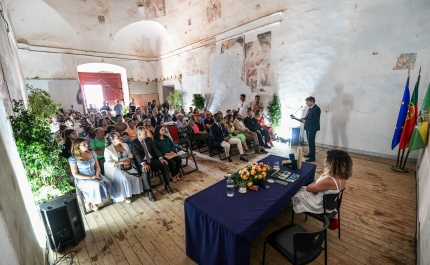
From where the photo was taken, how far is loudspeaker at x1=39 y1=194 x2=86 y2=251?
2459 millimetres

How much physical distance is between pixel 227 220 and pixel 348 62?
6069 mm

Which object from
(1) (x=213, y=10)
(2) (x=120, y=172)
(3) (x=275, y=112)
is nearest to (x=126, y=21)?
(1) (x=213, y=10)

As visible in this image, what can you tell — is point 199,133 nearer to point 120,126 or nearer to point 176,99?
point 120,126

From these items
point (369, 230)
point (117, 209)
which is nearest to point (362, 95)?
point (369, 230)

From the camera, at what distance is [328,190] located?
7.35 ft

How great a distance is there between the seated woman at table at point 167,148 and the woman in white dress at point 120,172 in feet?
2.37

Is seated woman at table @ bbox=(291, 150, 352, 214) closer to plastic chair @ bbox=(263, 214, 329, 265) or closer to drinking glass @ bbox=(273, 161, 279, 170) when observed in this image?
plastic chair @ bbox=(263, 214, 329, 265)

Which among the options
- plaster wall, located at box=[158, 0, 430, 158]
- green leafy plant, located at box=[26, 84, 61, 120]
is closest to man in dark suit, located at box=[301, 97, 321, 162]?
plaster wall, located at box=[158, 0, 430, 158]

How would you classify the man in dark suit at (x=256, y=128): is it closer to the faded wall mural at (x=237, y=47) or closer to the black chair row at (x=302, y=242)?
the faded wall mural at (x=237, y=47)

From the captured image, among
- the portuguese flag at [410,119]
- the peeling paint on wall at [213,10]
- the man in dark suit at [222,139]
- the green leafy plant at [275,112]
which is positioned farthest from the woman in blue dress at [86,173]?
the peeling paint on wall at [213,10]

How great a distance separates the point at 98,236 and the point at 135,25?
1347 cm

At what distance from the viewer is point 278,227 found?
9.20 feet

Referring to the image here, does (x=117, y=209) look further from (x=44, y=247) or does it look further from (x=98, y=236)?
(x=44, y=247)

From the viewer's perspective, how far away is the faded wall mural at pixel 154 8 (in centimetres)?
1160
